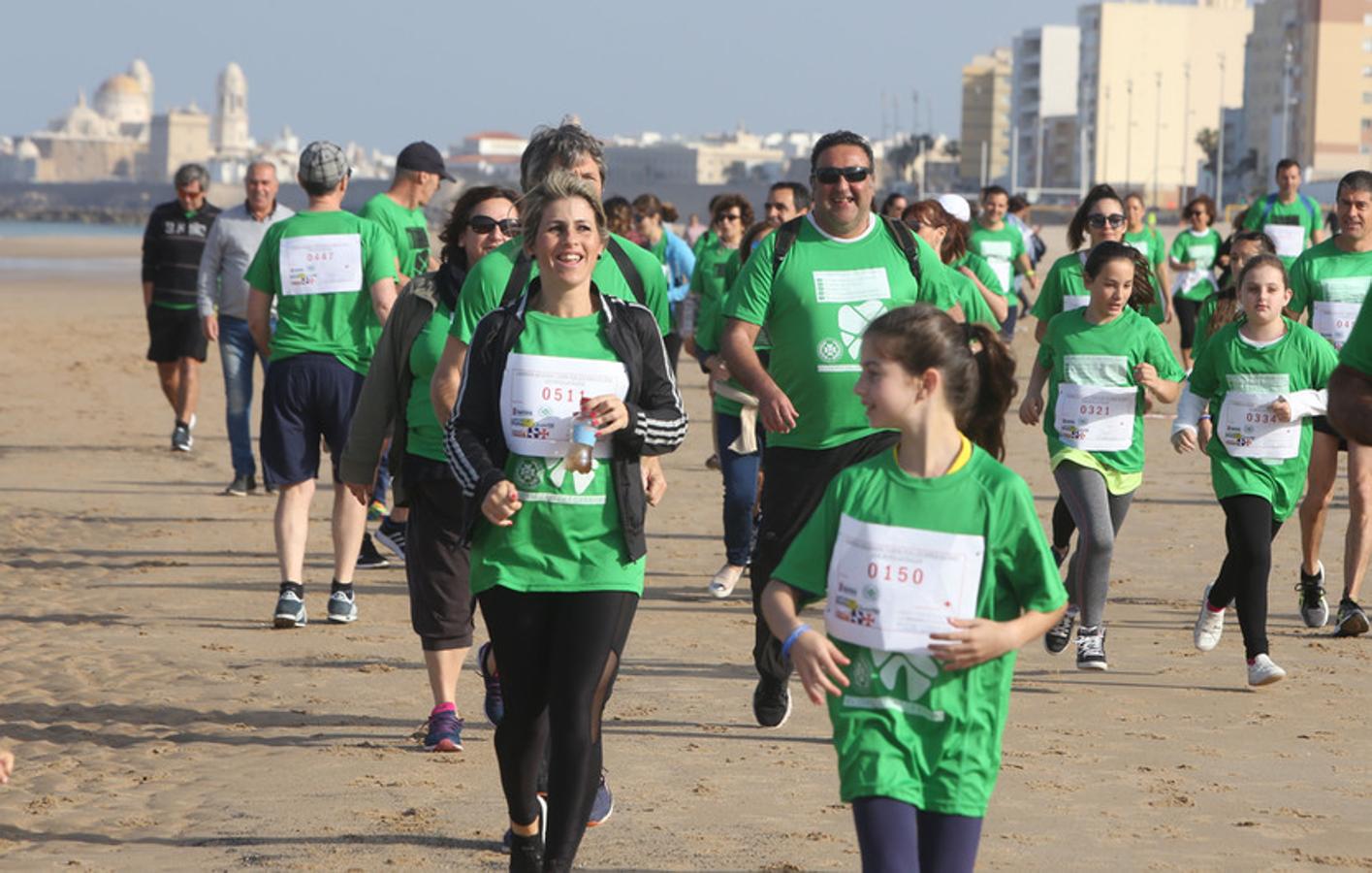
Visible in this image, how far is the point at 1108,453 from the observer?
7.95 meters

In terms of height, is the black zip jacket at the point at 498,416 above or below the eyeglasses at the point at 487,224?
below

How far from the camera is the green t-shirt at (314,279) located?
8.66m

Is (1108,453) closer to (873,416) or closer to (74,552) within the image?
(873,416)

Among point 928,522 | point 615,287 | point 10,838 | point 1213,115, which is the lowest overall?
point 10,838

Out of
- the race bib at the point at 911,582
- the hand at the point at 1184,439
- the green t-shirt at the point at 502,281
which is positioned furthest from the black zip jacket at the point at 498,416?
the hand at the point at 1184,439

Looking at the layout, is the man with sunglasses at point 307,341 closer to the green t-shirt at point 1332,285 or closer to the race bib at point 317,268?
the race bib at point 317,268

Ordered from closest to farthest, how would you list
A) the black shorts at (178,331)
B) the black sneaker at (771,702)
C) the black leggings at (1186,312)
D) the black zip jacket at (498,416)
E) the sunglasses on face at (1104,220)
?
the black zip jacket at (498,416) → the black sneaker at (771,702) → the sunglasses on face at (1104,220) → the black shorts at (178,331) → the black leggings at (1186,312)

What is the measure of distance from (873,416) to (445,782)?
2785mm

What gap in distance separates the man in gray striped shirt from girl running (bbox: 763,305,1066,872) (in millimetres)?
8474

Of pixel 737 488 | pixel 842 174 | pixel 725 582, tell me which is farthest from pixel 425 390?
pixel 725 582

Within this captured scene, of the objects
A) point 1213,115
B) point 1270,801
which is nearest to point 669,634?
point 1270,801

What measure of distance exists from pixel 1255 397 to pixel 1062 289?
1928mm

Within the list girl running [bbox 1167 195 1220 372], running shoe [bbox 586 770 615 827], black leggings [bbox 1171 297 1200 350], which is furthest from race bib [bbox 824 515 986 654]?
black leggings [bbox 1171 297 1200 350]

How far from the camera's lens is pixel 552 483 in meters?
4.96
